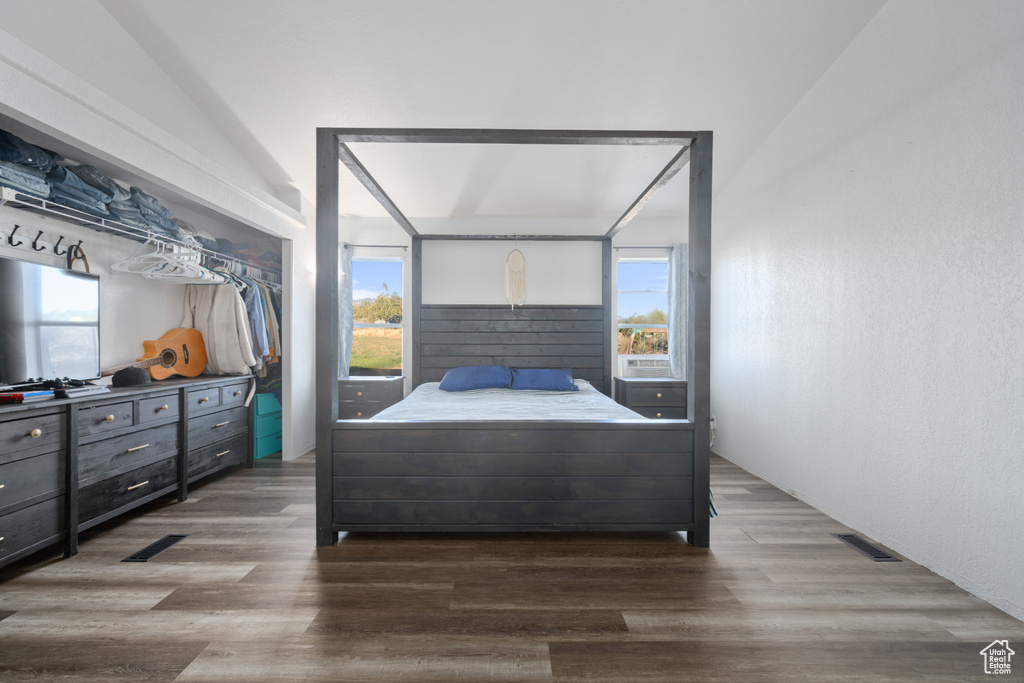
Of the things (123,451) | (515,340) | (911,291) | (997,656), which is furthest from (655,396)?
(123,451)

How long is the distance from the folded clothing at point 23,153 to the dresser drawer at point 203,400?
4.77 ft

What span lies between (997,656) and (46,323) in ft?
13.5

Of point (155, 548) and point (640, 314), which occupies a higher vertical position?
point (640, 314)

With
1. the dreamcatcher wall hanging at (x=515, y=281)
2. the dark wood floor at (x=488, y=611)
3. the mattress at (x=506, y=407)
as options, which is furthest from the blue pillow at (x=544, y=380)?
the dark wood floor at (x=488, y=611)

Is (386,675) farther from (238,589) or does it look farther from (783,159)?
(783,159)

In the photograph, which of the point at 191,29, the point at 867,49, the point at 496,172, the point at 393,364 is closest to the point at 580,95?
the point at 496,172

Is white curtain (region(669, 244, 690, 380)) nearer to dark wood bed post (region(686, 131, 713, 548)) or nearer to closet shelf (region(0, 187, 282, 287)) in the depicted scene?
dark wood bed post (region(686, 131, 713, 548))

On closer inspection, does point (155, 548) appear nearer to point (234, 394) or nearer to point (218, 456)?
point (218, 456)

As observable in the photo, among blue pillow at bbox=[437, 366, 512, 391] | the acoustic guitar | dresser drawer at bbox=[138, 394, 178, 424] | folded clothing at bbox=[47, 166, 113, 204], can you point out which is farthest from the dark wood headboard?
folded clothing at bbox=[47, 166, 113, 204]

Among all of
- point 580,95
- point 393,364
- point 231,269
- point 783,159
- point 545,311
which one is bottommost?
point 393,364

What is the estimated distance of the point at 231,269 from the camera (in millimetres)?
3861

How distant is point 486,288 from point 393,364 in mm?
1498

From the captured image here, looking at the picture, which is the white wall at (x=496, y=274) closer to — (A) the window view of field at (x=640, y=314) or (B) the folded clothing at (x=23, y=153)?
(A) the window view of field at (x=640, y=314)

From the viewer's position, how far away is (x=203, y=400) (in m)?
3.18
